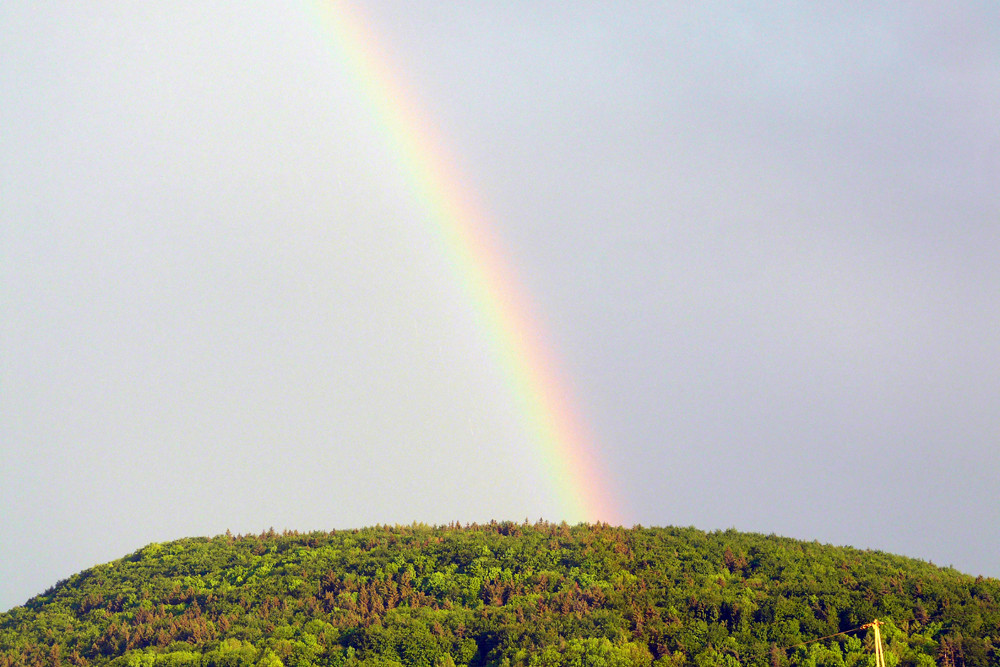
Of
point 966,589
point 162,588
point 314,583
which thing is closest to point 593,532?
point 314,583

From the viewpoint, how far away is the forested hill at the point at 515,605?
40219 millimetres

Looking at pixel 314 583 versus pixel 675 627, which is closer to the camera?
pixel 675 627

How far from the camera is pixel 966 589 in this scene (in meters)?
44.1

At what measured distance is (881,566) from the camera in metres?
49.2

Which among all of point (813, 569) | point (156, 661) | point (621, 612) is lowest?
point (156, 661)

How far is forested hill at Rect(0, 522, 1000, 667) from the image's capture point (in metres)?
40.2

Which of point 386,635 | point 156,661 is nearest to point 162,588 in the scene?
point 156,661

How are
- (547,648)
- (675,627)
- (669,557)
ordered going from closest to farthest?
(547,648) < (675,627) < (669,557)

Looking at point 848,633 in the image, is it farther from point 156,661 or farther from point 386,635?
point 156,661

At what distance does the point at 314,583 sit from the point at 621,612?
17.8 m

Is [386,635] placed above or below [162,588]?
below

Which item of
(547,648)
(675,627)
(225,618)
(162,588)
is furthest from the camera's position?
(162,588)

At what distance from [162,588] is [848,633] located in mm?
37590

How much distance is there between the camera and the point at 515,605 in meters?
44.8
